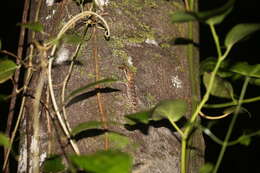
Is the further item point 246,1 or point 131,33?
point 246,1

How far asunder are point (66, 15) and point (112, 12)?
0.11 m

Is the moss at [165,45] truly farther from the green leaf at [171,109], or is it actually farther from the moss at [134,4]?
the green leaf at [171,109]

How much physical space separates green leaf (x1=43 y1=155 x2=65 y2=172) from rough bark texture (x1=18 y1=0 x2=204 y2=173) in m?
0.03

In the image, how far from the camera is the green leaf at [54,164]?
0.69 metres

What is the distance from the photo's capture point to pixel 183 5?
0.97 meters

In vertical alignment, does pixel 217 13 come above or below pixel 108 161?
above

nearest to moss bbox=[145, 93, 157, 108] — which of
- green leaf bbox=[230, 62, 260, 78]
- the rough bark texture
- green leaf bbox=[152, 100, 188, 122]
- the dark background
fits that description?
A: the rough bark texture

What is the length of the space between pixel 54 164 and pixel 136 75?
25 cm

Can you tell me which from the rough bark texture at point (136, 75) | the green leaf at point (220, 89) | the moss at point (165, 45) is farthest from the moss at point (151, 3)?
the green leaf at point (220, 89)

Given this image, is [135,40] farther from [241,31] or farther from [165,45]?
[241,31]

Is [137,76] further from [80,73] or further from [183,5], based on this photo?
[183,5]

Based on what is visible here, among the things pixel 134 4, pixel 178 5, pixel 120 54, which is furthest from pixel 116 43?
pixel 178 5

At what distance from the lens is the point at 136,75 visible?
803 mm

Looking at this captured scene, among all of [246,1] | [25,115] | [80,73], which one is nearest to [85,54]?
[80,73]
